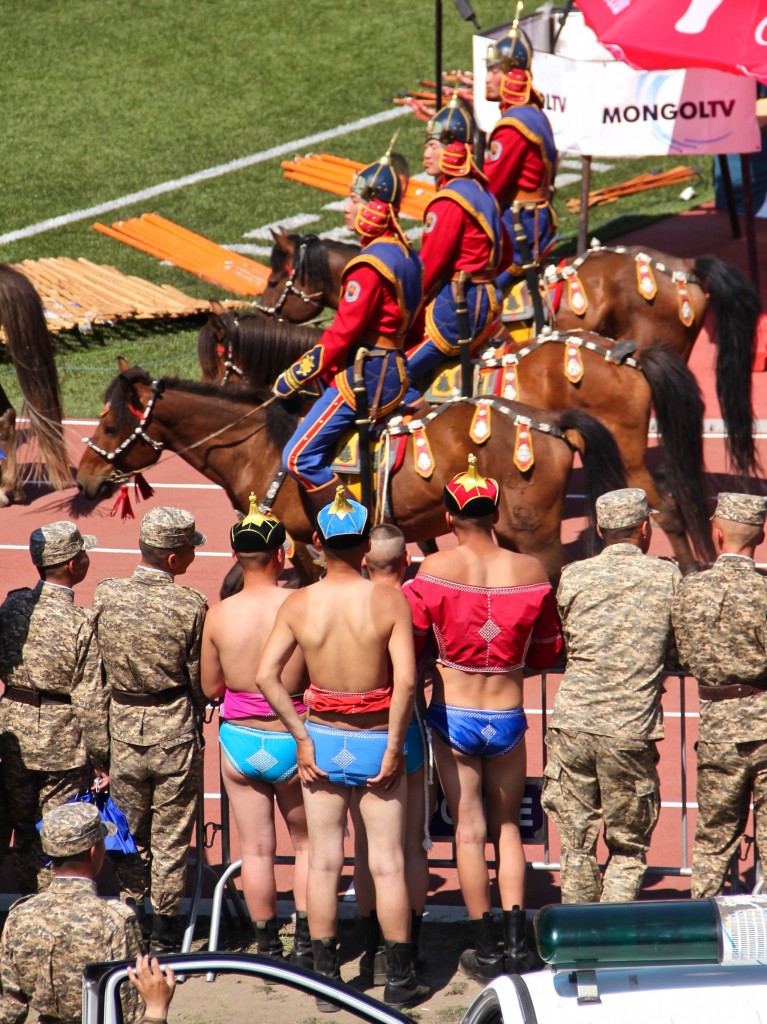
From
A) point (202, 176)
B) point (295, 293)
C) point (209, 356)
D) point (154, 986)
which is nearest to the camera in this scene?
point (154, 986)

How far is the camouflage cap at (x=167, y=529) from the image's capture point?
6.23 m

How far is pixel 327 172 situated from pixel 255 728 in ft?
56.1

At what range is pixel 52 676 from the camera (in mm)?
6258

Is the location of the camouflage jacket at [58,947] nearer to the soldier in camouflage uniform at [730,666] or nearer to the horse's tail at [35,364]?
the soldier in camouflage uniform at [730,666]

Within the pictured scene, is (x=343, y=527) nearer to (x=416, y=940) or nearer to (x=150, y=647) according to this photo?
(x=150, y=647)

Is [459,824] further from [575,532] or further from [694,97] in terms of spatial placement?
[694,97]

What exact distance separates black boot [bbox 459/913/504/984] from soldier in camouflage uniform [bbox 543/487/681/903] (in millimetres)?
328

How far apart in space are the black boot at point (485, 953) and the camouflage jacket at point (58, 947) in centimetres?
184

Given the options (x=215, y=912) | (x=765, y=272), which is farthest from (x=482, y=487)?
(x=765, y=272)

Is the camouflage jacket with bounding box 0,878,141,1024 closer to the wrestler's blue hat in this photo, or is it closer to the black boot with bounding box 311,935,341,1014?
the black boot with bounding box 311,935,341,1014

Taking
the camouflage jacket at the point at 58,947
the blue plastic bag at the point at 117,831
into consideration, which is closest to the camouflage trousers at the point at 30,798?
the blue plastic bag at the point at 117,831

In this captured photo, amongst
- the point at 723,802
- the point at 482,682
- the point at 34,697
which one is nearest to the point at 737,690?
the point at 723,802

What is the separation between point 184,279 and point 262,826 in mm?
13403

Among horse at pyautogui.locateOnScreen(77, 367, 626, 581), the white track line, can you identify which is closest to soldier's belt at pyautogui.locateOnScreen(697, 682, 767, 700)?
horse at pyautogui.locateOnScreen(77, 367, 626, 581)
